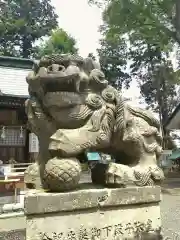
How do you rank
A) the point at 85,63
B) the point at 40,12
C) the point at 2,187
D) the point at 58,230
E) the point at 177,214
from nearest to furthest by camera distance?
the point at 58,230 → the point at 85,63 → the point at 177,214 → the point at 2,187 → the point at 40,12

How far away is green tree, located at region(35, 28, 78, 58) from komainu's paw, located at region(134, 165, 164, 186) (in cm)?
2172

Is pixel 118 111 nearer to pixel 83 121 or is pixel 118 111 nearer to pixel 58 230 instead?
pixel 83 121

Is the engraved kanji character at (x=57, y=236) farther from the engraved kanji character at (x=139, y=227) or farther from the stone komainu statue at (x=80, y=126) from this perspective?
the engraved kanji character at (x=139, y=227)

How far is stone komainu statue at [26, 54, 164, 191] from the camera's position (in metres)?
2.82

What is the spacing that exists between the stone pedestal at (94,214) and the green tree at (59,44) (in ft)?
72.0

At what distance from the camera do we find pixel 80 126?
3012 millimetres

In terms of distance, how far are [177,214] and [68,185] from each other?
16.5 ft

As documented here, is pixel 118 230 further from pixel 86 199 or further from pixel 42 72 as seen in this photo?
pixel 42 72

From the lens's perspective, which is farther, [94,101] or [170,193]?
[170,193]

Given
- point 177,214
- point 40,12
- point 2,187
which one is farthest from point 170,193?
point 40,12

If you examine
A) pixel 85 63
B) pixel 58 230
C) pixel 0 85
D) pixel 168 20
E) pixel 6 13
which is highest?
pixel 6 13

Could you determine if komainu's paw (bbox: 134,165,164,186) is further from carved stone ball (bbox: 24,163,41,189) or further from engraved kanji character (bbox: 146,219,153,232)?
carved stone ball (bbox: 24,163,41,189)

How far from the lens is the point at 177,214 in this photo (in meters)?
6.96

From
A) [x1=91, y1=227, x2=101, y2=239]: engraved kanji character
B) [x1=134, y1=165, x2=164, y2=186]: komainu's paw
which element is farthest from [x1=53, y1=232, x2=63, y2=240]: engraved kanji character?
[x1=134, y1=165, x2=164, y2=186]: komainu's paw
